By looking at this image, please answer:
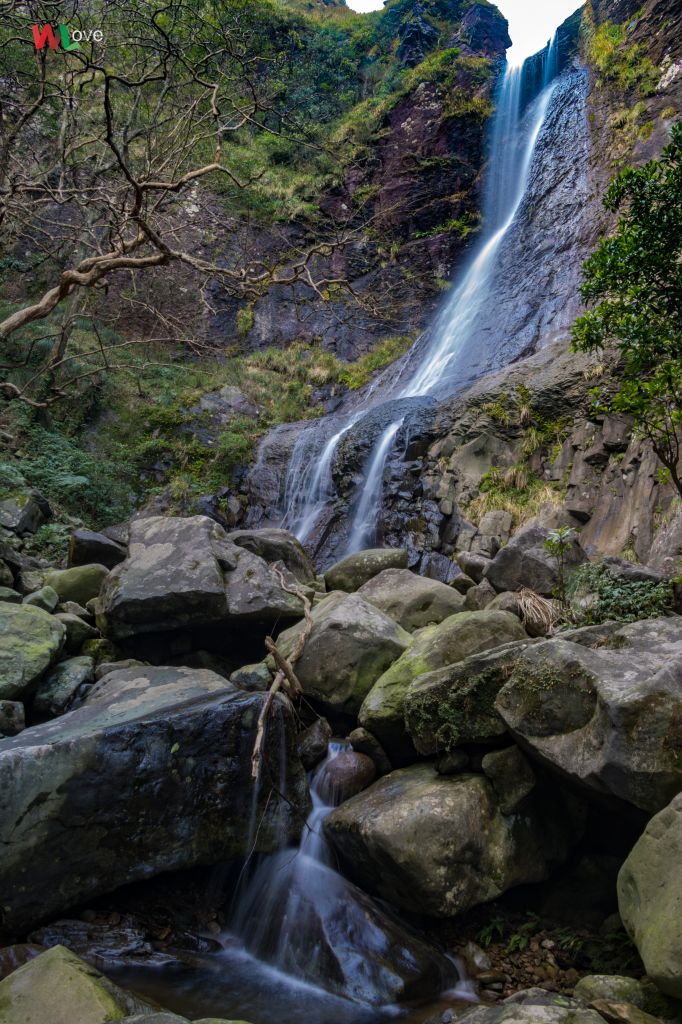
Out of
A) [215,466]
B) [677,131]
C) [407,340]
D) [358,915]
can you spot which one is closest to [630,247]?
[677,131]

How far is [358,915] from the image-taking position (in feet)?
12.1

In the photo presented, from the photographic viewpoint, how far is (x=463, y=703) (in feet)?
12.9

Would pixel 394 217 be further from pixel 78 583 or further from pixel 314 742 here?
pixel 314 742

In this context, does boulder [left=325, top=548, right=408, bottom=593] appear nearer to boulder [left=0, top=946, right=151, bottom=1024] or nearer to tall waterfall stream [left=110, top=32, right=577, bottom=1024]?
tall waterfall stream [left=110, top=32, right=577, bottom=1024]

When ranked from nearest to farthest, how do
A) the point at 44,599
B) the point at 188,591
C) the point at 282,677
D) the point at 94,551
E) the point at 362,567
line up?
the point at 282,677 → the point at 188,591 → the point at 44,599 → the point at 362,567 → the point at 94,551

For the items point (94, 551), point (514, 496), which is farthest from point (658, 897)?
point (94, 551)

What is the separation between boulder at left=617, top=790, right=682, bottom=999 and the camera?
2396mm

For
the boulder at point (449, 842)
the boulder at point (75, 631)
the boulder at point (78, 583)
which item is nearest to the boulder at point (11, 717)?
the boulder at point (75, 631)

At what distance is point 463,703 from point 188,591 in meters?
3.02

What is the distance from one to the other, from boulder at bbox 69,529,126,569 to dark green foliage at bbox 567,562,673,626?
19.1 feet

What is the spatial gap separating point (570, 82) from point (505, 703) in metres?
20.8

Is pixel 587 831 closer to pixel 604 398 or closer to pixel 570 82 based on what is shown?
pixel 604 398

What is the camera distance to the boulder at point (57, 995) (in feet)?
8.10

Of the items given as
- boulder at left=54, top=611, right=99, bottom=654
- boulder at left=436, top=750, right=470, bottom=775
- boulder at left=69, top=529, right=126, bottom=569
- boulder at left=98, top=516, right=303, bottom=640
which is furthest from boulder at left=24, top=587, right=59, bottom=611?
boulder at left=436, top=750, right=470, bottom=775
